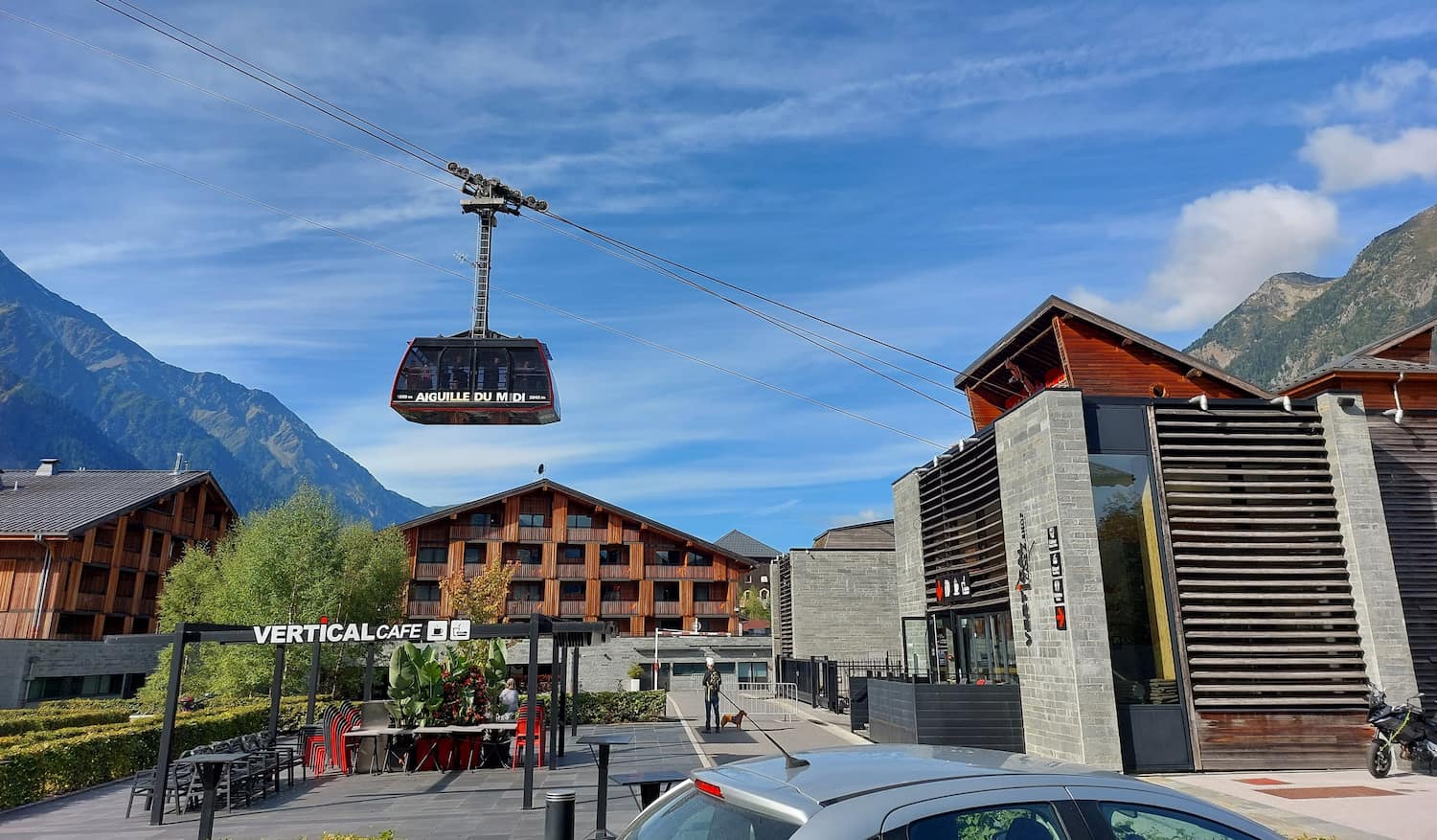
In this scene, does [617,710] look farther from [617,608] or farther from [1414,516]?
[617,608]

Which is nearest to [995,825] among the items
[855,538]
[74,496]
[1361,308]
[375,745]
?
[375,745]

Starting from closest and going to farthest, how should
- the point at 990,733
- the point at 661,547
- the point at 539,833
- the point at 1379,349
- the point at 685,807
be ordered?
the point at 685,807
the point at 539,833
the point at 990,733
the point at 1379,349
the point at 661,547

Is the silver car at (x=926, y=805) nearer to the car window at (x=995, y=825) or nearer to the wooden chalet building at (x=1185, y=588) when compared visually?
the car window at (x=995, y=825)

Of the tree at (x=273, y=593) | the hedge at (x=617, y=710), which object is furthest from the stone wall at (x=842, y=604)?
the tree at (x=273, y=593)

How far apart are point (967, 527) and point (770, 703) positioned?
48.0 feet

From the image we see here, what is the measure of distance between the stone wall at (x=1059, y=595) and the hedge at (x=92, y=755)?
579 inches

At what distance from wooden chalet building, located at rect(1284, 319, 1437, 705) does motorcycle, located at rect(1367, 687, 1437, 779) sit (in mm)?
1642

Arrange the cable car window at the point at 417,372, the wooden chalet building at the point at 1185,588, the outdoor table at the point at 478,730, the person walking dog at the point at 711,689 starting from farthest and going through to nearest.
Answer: the person walking dog at the point at 711,689, the cable car window at the point at 417,372, the outdoor table at the point at 478,730, the wooden chalet building at the point at 1185,588

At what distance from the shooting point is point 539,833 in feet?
30.8

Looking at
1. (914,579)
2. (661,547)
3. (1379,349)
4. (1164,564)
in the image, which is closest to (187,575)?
(661,547)

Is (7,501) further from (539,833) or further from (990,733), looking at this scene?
(990,733)

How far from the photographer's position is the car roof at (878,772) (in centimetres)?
270

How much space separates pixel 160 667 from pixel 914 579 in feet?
84.3

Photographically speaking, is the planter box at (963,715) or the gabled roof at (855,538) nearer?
the planter box at (963,715)
